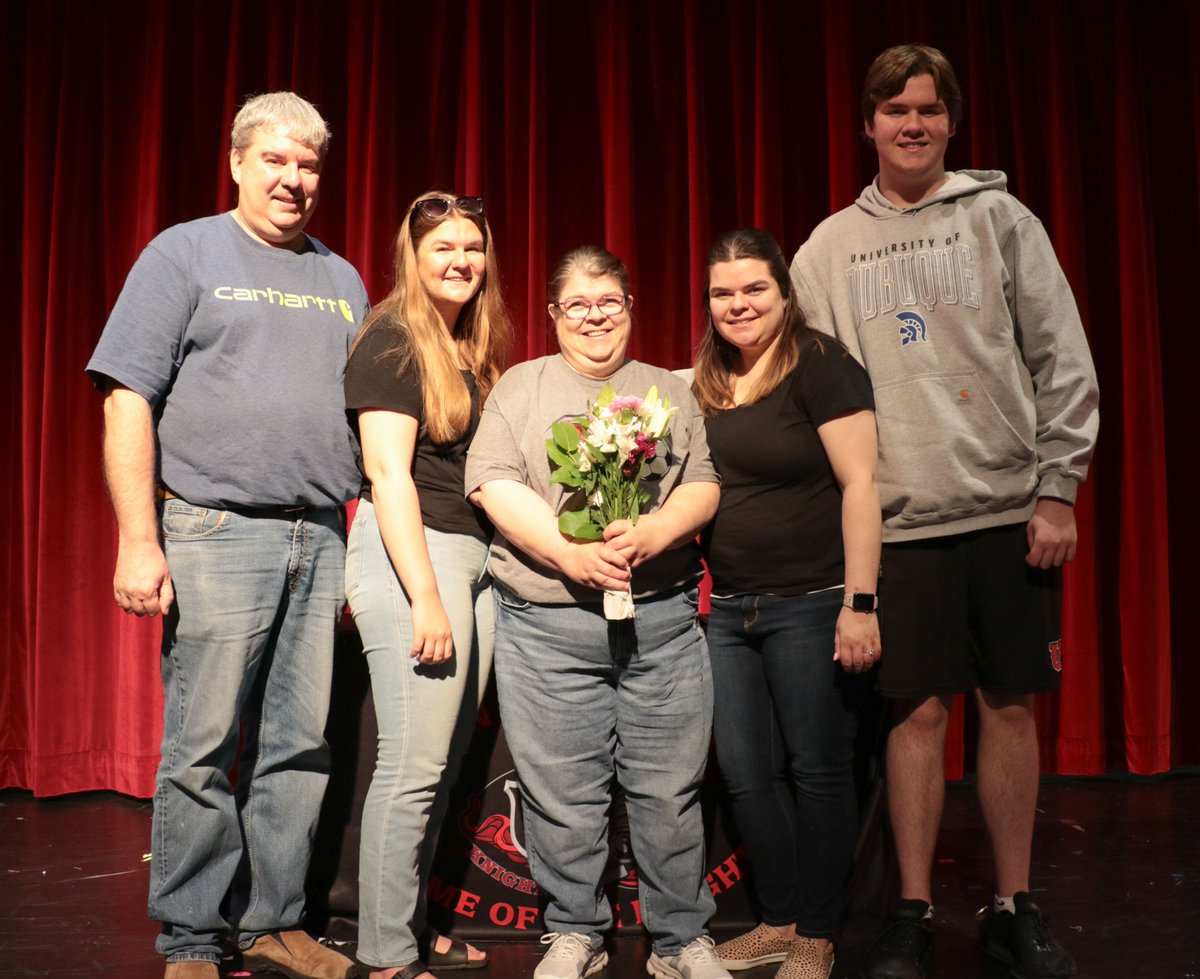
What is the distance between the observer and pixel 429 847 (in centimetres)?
228

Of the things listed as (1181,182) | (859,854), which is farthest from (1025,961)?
(1181,182)

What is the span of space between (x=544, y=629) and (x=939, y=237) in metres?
1.39

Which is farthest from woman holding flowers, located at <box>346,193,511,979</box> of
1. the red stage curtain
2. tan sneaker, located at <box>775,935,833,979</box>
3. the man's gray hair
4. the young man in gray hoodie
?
the red stage curtain

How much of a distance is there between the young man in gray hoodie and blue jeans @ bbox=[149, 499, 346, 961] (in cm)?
139

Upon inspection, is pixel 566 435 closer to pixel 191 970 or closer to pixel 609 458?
pixel 609 458

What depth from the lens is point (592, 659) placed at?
7.23 ft

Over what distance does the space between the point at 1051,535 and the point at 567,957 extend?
1496 mm

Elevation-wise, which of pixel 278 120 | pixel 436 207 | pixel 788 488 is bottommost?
pixel 788 488

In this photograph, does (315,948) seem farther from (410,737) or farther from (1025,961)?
(1025,961)

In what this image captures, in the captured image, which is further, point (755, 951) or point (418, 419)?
point (755, 951)

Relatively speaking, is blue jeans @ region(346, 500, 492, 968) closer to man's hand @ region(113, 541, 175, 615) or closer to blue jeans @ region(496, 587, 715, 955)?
blue jeans @ region(496, 587, 715, 955)

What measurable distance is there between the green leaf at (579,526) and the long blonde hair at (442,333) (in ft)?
1.13

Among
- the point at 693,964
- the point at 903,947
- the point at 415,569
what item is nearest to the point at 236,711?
the point at 415,569

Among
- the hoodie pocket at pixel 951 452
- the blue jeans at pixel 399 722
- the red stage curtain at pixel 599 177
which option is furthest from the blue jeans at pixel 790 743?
the red stage curtain at pixel 599 177
